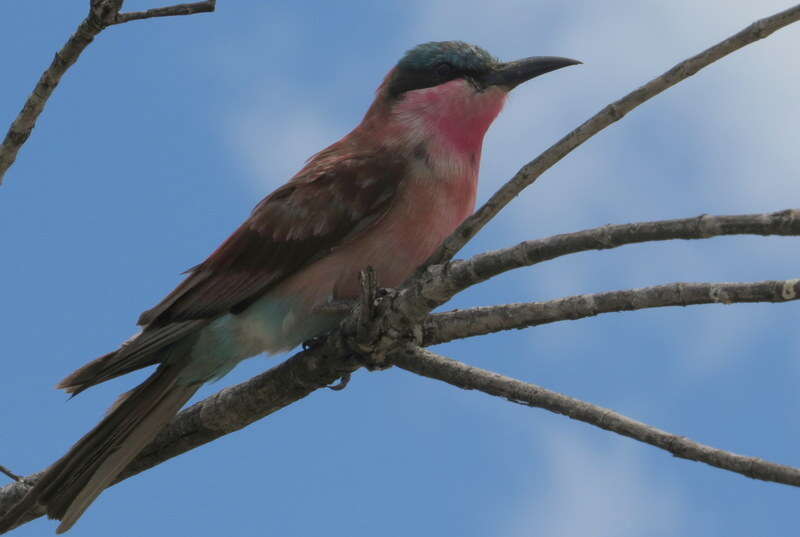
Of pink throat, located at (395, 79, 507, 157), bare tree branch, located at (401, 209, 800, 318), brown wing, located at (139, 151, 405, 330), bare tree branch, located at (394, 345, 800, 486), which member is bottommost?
bare tree branch, located at (394, 345, 800, 486)

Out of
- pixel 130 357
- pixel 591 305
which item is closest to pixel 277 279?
pixel 130 357

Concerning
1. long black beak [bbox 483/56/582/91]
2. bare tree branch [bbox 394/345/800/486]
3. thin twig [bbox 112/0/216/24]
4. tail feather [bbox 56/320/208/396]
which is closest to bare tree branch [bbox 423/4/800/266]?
bare tree branch [bbox 394/345/800/486]

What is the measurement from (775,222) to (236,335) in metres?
2.61

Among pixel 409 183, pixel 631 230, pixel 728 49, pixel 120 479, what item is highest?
pixel 409 183

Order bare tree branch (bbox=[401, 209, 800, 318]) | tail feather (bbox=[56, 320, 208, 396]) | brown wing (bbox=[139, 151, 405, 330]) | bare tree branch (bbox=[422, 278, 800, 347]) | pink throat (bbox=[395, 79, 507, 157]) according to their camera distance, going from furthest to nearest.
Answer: pink throat (bbox=[395, 79, 507, 157]) → brown wing (bbox=[139, 151, 405, 330]) → tail feather (bbox=[56, 320, 208, 396]) → bare tree branch (bbox=[422, 278, 800, 347]) → bare tree branch (bbox=[401, 209, 800, 318])

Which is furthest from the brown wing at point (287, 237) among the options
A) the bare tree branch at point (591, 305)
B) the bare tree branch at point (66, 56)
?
the bare tree branch at point (66, 56)

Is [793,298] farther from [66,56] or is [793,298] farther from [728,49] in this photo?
[66,56]

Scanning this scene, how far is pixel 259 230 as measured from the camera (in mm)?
4785

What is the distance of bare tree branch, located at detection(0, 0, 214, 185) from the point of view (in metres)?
3.56

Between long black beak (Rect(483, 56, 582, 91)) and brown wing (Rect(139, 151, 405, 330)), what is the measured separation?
32.1 inches

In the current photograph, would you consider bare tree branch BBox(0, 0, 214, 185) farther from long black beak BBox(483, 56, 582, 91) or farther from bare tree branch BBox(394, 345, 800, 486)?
long black beak BBox(483, 56, 582, 91)

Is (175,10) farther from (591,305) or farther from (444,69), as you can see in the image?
(444,69)

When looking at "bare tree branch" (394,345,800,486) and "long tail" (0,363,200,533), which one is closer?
"bare tree branch" (394,345,800,486)

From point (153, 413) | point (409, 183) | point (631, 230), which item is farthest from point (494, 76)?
point (631, 230)
